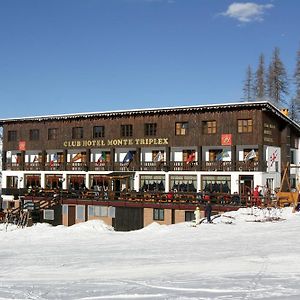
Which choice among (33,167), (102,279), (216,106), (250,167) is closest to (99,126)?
(33,167)

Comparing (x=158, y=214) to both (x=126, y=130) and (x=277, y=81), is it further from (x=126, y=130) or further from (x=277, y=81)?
(x=277, y=81)

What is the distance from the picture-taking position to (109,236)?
995 inches

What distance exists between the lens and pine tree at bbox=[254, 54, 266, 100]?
87.9 meters

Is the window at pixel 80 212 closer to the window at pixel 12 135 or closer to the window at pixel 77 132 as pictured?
the window at pixel 77 132

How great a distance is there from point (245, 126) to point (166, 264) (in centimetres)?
2574

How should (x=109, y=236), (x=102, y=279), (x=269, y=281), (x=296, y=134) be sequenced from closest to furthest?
(x=269, y=281)
(x=102, y=279)
(x=109, y=236)
(x=296, y=134)

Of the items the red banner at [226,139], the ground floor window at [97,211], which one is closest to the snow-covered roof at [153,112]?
the red banner at [226,139]

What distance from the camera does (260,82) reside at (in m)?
90.3

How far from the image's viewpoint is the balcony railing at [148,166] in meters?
38.7

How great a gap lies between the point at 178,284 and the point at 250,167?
2755cm

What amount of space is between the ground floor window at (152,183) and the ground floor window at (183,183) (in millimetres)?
1153

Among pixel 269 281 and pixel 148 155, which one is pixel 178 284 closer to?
pixel 269 281

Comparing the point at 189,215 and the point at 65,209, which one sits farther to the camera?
the point at 65,209

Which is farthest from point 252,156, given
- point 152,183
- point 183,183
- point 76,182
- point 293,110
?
point 293,110
